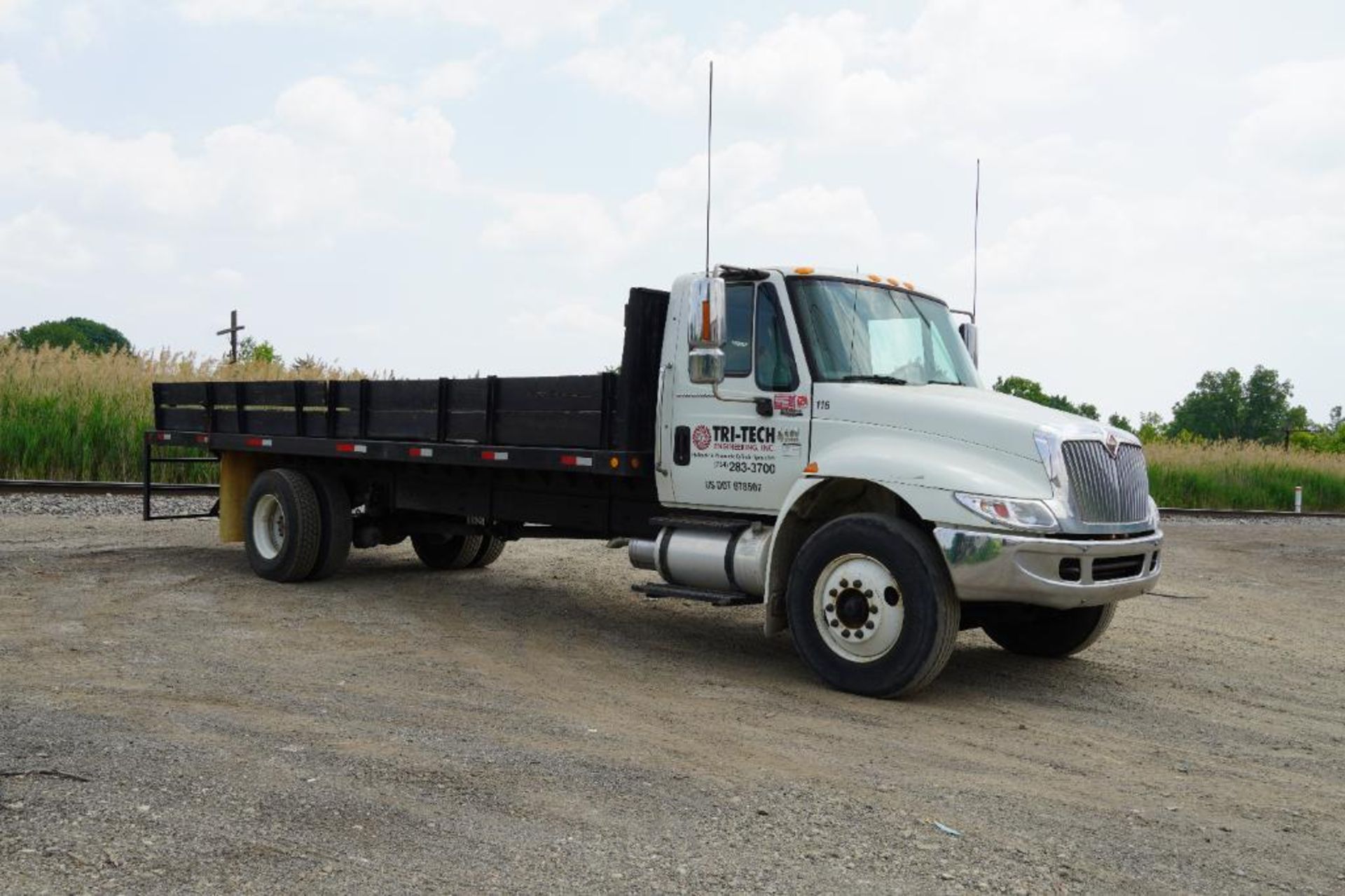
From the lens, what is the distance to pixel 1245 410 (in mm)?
101062

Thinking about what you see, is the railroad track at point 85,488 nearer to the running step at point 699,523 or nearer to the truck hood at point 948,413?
the running step at point 699,523

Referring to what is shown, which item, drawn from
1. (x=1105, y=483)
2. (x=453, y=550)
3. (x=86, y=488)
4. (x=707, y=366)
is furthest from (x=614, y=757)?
(x=86, y=488)

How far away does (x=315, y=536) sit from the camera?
36.7 ft

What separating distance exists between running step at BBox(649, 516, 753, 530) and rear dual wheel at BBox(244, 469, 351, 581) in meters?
4.00

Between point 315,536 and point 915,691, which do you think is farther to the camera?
point 315,536

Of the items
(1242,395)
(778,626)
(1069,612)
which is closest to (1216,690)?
(1069,612)

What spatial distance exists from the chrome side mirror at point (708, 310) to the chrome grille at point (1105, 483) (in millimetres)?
2078

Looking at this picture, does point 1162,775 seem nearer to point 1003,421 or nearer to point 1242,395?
point 1003,421

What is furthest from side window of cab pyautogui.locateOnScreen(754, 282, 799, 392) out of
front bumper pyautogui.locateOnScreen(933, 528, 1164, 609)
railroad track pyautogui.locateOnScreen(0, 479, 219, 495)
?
railroad track pyautogui.locateOnScreen(0, 479, 219, 495)

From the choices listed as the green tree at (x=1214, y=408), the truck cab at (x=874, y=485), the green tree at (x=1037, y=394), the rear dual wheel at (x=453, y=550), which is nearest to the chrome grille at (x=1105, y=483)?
the truck cab at (x=874, y=485)

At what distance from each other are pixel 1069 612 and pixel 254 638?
5.44m

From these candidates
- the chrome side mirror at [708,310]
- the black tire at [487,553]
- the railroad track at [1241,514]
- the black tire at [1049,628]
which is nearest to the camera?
the chrome side mirror at [708,310]

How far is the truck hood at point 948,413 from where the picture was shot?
7.02 meters

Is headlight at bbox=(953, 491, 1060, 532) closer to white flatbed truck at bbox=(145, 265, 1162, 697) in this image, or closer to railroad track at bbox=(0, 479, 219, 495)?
white flatbed truck at bbox=(145, 265, 1162, 697)
